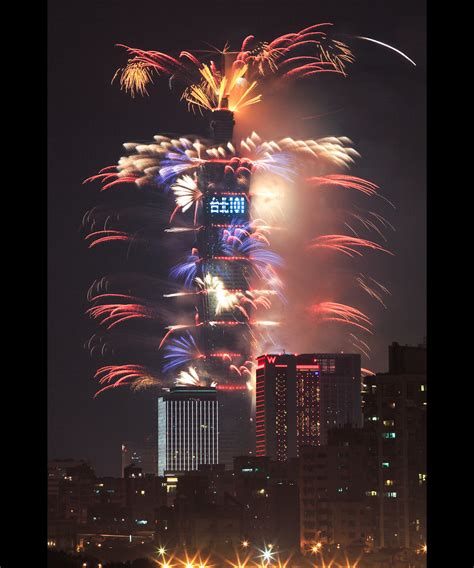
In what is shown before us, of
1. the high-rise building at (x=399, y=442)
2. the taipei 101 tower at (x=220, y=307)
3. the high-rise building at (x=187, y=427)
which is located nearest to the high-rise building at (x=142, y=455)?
the high-rise building at (x=187, y=427)

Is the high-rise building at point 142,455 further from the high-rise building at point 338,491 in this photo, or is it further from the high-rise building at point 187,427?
the high-rise building at point 338,491

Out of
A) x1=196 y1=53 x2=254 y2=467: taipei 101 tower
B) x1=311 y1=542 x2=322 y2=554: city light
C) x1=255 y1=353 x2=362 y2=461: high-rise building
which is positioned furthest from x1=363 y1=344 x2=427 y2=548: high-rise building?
x1=196 y1=53 x2=254 y2=467: taipei 101 tower

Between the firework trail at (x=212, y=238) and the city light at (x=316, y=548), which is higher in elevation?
the firework trail at (x=212, y=238)

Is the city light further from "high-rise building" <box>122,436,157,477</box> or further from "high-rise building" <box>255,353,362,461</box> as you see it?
"high-rise building" <box>122,436,157,477</box>

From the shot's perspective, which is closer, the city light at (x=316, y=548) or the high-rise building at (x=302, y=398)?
the city light at (x=316, y=548)
